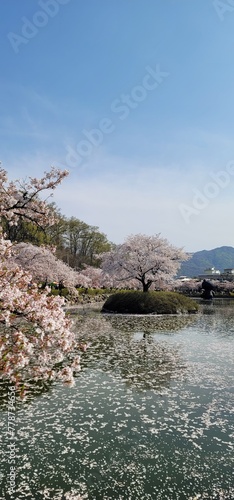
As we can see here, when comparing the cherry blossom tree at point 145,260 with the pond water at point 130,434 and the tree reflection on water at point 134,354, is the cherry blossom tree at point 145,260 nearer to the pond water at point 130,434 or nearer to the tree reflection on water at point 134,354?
the tree reflection on water at point 134,354

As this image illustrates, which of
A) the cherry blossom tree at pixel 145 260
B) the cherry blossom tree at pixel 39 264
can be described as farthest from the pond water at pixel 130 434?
the cherry blossom tree at pixel 145 260

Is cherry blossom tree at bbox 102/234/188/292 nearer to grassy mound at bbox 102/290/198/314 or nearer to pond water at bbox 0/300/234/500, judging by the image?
grassy mound at bbox 102/290/198/314

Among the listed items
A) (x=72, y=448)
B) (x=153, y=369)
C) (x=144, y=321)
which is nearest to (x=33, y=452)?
(x=72, y=448)

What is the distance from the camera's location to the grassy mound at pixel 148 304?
33812 mm

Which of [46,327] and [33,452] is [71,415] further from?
→ [46,327]

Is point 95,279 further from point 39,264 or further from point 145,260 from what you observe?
point 39,264

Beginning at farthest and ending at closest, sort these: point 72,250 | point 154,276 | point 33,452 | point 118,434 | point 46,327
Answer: point 72,250 < point 154,276 < point 118,434 < point 33,452 < point 46,327

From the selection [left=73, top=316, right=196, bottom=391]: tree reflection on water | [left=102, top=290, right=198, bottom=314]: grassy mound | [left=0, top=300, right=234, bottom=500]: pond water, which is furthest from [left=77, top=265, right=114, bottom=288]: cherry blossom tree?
[left=0, top=300, right=234, bottom=500]: pond water

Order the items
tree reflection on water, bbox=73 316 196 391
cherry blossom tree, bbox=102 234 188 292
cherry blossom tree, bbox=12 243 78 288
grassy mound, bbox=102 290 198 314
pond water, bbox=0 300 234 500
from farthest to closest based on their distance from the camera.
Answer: cherry blossom tree, bbox=102 234 188 292 → cherry blossom tree, bbox=12 243 78 288 → grassy mound, bbox=102 290 198 314 → tree reflection on water, bbox=73 316 196 391 → pond water, bbox=0 300 234 500

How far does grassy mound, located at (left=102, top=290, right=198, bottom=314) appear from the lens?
3381 cm

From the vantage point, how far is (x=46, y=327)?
20.5ft

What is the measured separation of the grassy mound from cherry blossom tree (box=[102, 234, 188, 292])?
179 inches

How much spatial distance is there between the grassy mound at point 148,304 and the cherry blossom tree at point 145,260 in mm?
4540

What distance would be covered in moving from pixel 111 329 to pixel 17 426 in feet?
50.5
